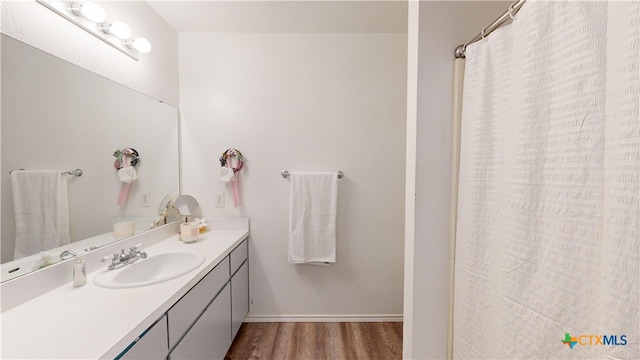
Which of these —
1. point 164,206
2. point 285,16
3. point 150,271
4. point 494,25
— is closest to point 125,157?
point 164,206

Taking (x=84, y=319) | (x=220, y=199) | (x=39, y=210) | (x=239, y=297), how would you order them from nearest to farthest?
(x=84, y=319) → (x=39, y=210) → (x=239, y=297) → (x=220, y=199)

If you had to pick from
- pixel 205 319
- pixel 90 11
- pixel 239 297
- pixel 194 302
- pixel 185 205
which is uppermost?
pixel 90 11

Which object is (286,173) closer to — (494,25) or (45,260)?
(45,260)

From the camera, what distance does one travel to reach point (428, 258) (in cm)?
94

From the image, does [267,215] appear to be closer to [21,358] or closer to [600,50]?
[21,358]

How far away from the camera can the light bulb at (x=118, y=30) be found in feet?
3.77

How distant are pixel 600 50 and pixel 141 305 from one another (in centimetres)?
150

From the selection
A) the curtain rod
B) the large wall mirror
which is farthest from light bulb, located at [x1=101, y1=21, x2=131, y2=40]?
the curtain rod

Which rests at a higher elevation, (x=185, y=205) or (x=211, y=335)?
(x=185, y=205)

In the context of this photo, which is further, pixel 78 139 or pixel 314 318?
pixel 314 318

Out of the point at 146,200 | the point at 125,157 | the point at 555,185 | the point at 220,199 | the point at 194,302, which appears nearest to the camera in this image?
the point at 555,185

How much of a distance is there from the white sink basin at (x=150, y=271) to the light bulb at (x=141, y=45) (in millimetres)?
1260

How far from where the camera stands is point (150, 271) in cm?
120

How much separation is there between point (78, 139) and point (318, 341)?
1.86 meters
